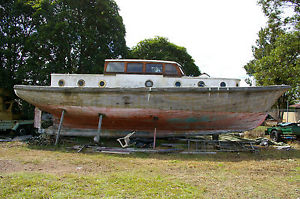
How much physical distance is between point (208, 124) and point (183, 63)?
20.7 meters

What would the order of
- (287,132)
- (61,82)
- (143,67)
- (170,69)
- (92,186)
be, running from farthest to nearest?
(287,132), (61,82), (170,69), (143,67), (92,186)

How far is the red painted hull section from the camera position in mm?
8297

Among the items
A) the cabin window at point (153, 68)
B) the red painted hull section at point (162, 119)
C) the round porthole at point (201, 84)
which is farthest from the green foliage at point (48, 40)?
the round porthole at point (201, 84)

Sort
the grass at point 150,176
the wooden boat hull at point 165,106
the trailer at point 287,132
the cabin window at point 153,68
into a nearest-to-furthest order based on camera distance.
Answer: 1. the grass at point 150,176
2. the wooden boat hull at point 165,106
3. the cabin window at point 153,68
4. the trailer at point 287,132

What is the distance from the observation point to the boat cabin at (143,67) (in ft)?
29.1

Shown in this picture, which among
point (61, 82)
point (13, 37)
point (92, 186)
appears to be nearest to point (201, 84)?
point (61, 82)

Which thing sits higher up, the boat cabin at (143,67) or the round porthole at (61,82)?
the boat cabin at (143,67)

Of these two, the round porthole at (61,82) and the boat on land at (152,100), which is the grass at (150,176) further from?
the round porthole at (61,82)

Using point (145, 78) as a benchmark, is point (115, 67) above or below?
above

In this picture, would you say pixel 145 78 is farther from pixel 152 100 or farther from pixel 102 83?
Result: pixel 102 83

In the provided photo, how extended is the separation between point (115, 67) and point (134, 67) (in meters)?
0.85

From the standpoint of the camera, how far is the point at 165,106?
26.7 ft

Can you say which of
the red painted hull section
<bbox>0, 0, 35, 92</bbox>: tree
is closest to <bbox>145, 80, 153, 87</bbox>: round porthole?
the red painted hull section

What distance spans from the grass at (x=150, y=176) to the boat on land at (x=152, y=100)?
191 cm
